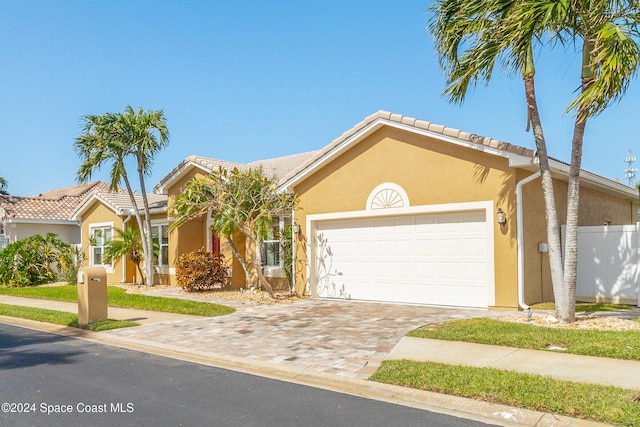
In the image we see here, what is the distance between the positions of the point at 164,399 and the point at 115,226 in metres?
18.1

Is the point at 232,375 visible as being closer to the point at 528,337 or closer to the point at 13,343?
the point at 528,337

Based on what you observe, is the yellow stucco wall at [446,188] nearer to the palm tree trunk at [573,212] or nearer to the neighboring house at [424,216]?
the neighboring house at [424,216]

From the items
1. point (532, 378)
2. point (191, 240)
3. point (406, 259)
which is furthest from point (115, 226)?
point (532, 378)

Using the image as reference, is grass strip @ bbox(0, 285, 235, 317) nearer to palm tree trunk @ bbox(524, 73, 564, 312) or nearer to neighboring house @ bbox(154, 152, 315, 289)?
neighboring house @ bbox(154, 152, 315, 289)

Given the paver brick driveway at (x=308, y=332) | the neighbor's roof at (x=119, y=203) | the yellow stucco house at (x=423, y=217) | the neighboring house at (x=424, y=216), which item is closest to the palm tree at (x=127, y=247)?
the neighbor's roof at (x=119, y=203)

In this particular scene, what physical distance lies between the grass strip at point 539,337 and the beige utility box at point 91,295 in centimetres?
691

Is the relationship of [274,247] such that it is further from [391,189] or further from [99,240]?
[99,240]

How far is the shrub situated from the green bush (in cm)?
871

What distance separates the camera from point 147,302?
49.1 feet

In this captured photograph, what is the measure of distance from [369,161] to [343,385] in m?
8.48

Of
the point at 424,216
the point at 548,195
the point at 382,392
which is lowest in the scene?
the point at 382,392

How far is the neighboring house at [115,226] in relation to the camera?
21453 millimetres

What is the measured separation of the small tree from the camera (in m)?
14.9

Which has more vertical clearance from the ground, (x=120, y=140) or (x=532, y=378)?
(x=120, y=140)
